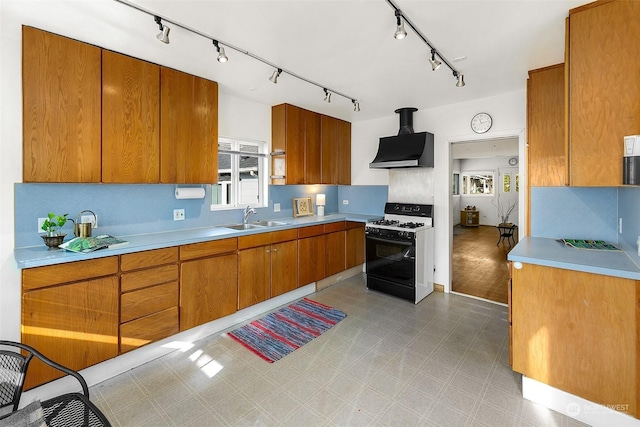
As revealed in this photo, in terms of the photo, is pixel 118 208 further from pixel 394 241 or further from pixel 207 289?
pixel 394 241

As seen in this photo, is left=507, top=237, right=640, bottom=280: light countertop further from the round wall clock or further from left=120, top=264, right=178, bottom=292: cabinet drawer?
left=120, top=264, right=178, bottom=292: cabinet drawer

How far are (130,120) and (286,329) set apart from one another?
7.89 feet

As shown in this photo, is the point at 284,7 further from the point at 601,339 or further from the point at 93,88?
the point at 601,339

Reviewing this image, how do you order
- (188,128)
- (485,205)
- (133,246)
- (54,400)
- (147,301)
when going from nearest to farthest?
(54,400) < (133,246) < (147,301) < (188,128) < (485,205)

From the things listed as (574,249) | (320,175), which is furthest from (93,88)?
(574,249)

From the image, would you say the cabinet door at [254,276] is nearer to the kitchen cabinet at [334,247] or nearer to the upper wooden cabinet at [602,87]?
the kitchen cabinet at [334,247]

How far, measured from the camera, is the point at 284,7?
1.79 meters

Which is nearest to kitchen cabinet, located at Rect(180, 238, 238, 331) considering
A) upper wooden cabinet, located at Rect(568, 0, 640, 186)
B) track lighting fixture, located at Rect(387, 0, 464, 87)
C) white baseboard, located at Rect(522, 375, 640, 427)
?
track lighting fixture, located at Rect(387, 0, 464, 87)

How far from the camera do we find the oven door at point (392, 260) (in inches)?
141

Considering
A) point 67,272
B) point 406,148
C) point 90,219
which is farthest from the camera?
point 406,148

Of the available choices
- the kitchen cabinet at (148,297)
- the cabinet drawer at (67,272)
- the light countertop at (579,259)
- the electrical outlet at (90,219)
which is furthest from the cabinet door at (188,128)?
the light countertop at (579,259)

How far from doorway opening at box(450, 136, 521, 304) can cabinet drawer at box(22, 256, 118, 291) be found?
469cm

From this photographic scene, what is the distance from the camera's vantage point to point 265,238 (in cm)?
325

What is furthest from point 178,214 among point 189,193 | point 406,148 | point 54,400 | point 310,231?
point 406,148
